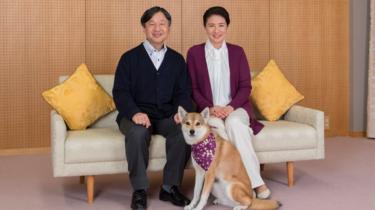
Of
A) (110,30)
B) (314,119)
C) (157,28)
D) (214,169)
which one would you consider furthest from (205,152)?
(110,30)

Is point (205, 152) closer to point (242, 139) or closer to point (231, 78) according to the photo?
point (242, 139)

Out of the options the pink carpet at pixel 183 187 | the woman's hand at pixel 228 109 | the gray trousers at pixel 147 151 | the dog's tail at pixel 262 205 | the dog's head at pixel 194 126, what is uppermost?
the woman's hand at pixel 228 109

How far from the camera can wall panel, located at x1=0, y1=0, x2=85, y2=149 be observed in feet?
13.5

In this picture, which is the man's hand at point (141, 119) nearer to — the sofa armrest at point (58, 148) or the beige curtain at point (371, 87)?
the sofa armrest at point (58, 148)

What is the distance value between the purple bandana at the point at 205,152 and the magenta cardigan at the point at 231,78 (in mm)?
459

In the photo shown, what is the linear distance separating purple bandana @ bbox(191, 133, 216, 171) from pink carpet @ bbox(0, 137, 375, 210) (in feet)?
0.91

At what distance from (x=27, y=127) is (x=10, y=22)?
92 centimetres

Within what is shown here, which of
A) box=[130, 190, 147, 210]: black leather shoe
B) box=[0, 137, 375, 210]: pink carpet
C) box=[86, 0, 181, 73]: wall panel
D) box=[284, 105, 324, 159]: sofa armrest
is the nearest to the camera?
box=[130, 190, 147, 210]: black leather shoe

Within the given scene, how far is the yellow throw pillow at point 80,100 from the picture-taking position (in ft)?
9.67

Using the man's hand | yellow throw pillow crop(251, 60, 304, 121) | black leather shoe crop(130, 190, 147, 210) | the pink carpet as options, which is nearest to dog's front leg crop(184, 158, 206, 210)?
the pink carpet

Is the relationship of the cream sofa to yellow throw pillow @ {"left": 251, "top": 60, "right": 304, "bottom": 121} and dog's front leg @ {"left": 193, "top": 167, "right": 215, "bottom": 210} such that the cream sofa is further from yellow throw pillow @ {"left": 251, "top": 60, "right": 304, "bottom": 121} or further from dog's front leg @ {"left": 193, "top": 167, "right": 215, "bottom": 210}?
dog's front leg @ {"left": 193, "top": 167, "right": 215, "bottom": 210}

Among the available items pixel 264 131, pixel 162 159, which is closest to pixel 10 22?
pixel 162 159

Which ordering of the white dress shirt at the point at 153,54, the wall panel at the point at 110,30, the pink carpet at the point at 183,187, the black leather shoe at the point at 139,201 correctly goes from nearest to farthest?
the black leather shoe at the point at 139,201
the pink carpet at the point at 183,187
the white dress shirt at the point at 153,54
the wall panel at the point at 110,30

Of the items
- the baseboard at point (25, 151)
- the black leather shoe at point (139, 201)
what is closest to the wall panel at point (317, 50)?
the baseboard at point (25, 151)
